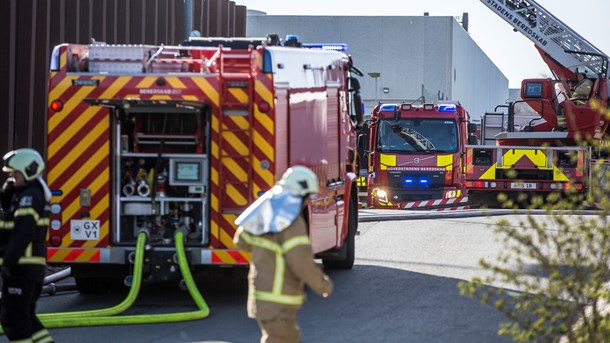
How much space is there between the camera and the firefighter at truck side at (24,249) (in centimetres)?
826

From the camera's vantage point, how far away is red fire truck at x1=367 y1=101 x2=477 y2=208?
2650 cm

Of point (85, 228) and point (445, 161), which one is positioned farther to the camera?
point (445, 161)

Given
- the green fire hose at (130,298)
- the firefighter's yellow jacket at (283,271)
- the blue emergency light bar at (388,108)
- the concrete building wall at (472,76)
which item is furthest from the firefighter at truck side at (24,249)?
the concrete building wall at (472,76)

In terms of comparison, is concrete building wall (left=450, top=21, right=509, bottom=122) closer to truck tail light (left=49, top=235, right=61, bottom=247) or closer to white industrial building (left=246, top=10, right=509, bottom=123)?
white industrial building (left=246, top=10, right=509, bottom=123)

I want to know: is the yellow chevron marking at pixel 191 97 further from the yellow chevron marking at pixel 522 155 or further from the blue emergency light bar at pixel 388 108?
the yellow chevron marking at pixel 522 155

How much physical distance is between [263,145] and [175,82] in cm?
103

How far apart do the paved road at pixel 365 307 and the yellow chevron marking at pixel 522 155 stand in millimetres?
9782

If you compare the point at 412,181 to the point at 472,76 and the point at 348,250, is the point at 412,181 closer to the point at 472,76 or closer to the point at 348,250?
the point at 348,250

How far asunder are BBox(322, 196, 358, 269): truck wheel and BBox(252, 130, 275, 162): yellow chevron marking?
3.35 metres

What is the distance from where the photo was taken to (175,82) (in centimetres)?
1117

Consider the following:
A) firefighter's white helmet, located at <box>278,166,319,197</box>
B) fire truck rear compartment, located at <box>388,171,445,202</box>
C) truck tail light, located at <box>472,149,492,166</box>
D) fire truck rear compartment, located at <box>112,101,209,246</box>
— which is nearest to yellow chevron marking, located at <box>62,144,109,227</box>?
fire truck rear compartment, located at <box>112,101,209,246</box>

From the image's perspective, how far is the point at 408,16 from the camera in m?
51.1

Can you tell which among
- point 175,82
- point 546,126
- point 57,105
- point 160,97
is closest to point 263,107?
point 175,82

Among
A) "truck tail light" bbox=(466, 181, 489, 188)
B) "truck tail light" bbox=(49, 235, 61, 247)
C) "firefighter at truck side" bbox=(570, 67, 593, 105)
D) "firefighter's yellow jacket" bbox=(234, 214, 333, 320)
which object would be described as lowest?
"truck tail light" bbox=(466, 181, 489, 188)
